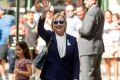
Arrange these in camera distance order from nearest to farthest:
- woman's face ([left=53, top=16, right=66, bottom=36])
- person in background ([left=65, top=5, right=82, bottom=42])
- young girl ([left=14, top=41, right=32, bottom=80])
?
1. woman's face ([left=53, top=16, right=66, bottom=36])
2. young girl ([left=14, top=41, right=32, bottom=80])
3. person in background ([left=65, top=5, right=82, bottom=42])

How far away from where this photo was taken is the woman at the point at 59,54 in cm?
729

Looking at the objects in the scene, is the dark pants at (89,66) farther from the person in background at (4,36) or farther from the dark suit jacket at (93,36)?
the person in background at (4,36)

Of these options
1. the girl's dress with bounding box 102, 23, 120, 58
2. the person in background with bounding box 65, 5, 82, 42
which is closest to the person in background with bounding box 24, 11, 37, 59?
the person in background with bounding box 65, 5, 82, 42

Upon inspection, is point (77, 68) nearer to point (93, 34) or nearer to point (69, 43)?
point (69, 43)

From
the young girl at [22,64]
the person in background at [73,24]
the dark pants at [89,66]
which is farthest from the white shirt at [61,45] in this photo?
the person in background at [73,24]

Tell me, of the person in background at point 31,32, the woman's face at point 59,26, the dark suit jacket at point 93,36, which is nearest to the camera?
the woman's face at point 59,26

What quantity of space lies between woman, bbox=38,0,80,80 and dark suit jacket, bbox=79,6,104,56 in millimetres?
2247

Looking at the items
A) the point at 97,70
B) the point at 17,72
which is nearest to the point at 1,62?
the point at 97,70

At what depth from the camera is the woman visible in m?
7.29

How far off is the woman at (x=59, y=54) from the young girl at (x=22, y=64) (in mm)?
626

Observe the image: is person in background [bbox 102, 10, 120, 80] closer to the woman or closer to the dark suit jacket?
the dark suit jacket

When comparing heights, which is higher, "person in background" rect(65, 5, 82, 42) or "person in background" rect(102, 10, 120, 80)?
"person in background" rect(65, 5, 82, 42)

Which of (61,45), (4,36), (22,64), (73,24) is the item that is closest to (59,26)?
(61,45)

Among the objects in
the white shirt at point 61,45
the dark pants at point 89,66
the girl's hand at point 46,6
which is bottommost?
the dark pants at point 89,66
